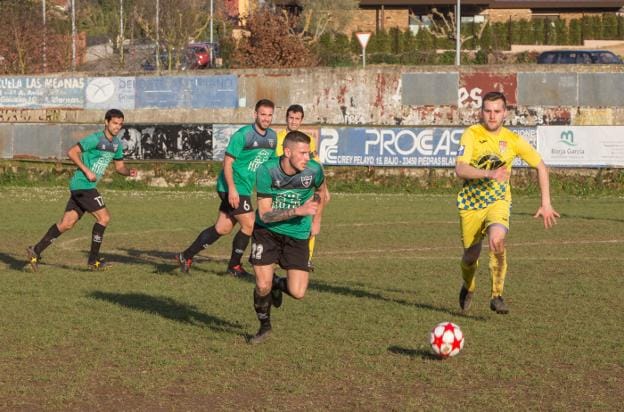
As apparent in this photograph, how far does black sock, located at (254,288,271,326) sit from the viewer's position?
389 inches

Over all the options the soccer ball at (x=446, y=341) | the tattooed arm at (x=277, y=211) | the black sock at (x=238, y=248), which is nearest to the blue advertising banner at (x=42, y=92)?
the black sock at (x=238, y=248)

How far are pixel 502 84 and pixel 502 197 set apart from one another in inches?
923

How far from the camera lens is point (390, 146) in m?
29.9

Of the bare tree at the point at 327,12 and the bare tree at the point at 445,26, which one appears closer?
the bare tree at the point at 445,26

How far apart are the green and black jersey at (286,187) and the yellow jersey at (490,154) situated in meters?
1.82

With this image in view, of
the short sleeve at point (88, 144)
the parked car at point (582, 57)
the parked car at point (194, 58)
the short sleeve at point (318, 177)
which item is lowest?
the short sleeve at point (318, 177)

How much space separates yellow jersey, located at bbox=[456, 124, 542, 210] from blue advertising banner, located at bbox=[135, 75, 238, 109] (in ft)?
82.5

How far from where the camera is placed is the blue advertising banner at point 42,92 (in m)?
36.9

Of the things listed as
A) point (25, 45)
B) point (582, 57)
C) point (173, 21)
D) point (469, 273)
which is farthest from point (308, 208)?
point (173, 21)

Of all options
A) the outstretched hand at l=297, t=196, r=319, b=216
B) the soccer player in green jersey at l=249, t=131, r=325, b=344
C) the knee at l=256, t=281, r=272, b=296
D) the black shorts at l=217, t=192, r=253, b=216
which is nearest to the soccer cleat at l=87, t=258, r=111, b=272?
the black shorts at l=217, t=192, r=253, b=216

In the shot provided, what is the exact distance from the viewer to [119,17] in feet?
199

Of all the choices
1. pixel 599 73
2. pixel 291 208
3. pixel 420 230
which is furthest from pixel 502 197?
pixel 599 73

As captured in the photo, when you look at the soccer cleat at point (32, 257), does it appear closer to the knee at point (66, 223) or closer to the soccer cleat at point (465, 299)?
the knee at point (66, 223)

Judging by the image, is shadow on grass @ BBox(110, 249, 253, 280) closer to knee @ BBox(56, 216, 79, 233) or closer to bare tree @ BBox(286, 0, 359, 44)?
knee @ BBox(56, 216, 79, 233)
